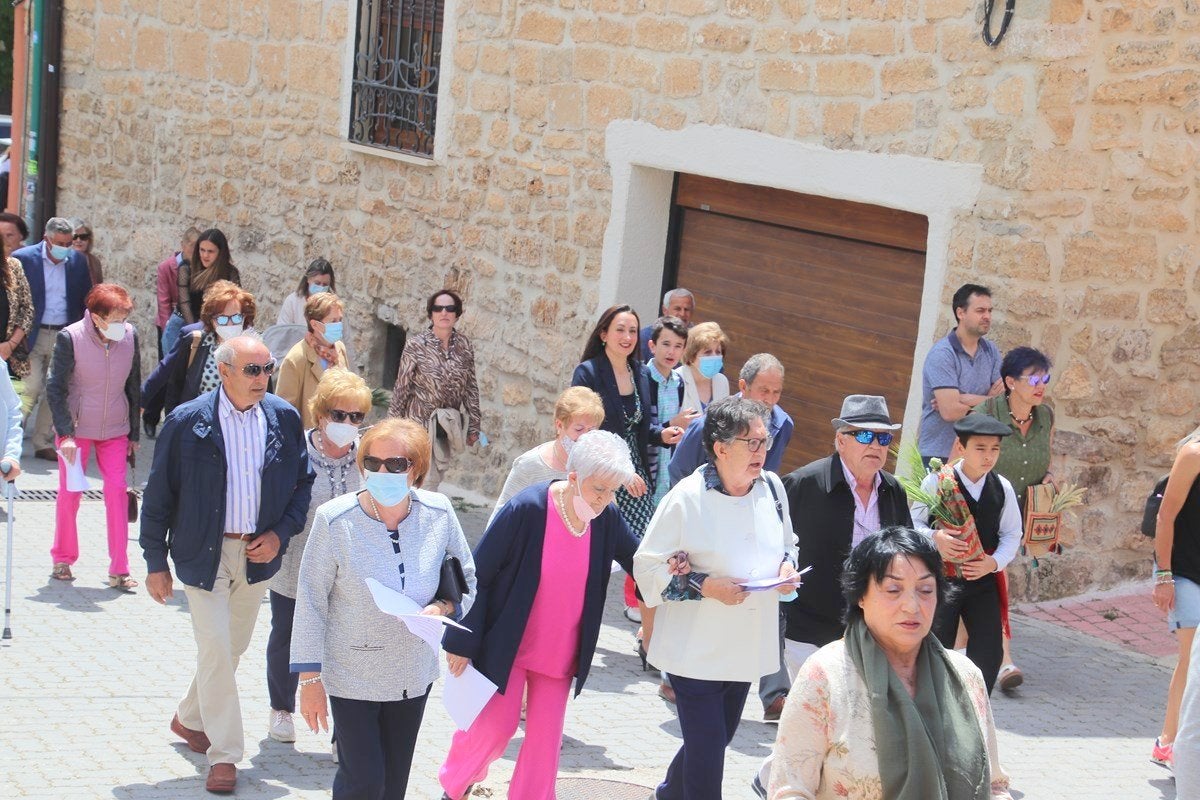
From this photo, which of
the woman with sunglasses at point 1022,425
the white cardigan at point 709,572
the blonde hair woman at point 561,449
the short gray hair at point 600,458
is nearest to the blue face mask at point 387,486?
the short gray hair at point 600,458

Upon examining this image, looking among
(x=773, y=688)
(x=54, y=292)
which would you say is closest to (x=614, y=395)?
(x=773, y=688)

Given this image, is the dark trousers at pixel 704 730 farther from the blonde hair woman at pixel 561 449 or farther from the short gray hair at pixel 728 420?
the blonde hair woman at pixel 561 449

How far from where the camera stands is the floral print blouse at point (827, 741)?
358 cm

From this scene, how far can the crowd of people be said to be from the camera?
3.74m

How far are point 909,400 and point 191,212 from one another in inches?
320

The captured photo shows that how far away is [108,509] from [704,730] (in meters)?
4.57

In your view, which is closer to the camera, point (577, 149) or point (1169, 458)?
point (1169, 458)

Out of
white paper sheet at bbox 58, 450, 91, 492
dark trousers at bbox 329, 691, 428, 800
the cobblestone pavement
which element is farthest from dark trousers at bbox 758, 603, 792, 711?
white paper sheet at bbox 58, 450, 91, 492

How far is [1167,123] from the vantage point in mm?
8367

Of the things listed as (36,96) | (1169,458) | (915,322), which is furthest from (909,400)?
(36,96)

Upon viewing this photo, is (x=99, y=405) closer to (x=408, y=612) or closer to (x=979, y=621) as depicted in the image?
(x=408, y=612)

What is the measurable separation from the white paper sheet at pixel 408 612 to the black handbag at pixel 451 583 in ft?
0.45

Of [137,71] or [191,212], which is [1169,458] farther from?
[137,71]

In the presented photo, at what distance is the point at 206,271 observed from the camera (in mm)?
11695
